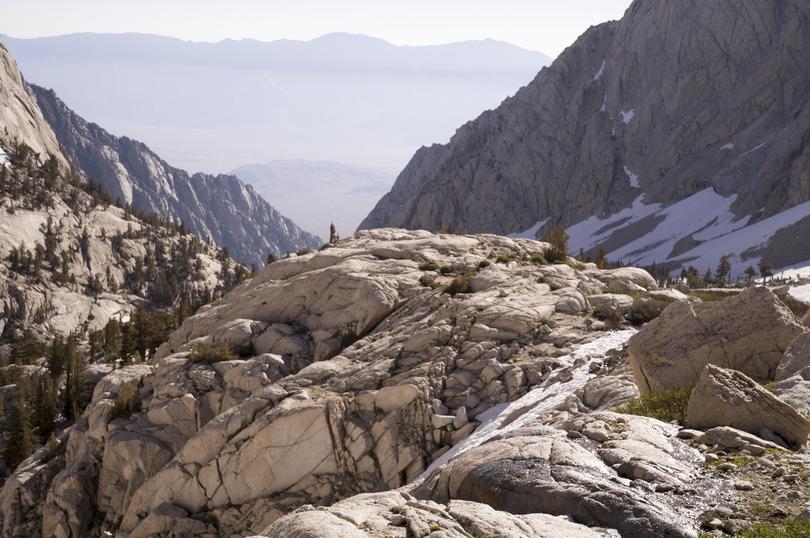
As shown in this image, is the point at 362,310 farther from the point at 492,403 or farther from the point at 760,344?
the point at 760,344

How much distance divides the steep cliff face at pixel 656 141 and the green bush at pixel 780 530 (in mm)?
120281

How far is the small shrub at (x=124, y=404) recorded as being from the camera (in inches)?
1372

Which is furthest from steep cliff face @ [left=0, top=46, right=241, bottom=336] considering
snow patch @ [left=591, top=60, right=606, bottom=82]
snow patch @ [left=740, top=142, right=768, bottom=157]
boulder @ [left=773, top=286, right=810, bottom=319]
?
snow patch @ [left=740, top=142, right=768, bottom=157]

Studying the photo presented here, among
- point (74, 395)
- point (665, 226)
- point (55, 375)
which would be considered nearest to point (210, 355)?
point (74, 395)

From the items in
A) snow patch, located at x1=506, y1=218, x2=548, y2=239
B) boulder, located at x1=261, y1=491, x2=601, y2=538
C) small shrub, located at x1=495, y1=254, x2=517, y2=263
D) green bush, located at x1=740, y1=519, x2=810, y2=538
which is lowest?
snow patch, located at x1=506, y1=218, x2=548, y2=239

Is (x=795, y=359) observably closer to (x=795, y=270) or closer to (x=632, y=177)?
(x=795, y=270)

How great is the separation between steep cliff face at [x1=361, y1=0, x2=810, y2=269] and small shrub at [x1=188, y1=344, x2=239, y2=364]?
109m

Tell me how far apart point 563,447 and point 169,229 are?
169m

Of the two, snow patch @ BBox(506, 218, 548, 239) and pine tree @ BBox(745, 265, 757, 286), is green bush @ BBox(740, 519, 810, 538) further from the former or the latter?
snow patch @ BBox(506, 218, 548, 239)

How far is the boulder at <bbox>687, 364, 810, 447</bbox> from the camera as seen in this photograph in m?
14.5

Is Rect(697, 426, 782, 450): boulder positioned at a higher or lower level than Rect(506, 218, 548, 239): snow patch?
higher

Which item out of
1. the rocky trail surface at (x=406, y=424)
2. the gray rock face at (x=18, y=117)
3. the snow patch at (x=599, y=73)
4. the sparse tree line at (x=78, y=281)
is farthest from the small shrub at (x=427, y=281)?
the snow patch at (x=599, y=73)

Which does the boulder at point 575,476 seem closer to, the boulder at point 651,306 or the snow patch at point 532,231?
the boulder at point 651,306

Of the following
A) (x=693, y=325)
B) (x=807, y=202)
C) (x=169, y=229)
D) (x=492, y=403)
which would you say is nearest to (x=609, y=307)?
(x=492, y=403)
